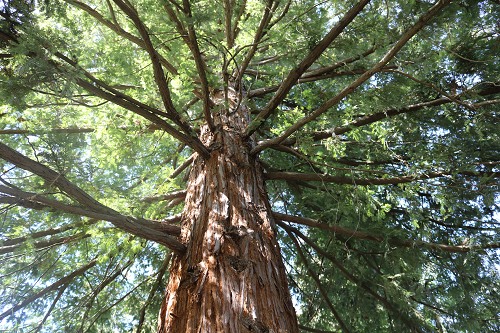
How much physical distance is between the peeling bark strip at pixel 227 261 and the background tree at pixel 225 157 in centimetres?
1

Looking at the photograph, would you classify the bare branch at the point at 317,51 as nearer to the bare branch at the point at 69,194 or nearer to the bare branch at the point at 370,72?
the bare branch at the point at 370,72

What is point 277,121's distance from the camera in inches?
148

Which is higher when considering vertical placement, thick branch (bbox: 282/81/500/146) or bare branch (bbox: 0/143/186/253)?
thick branch (bbox: 282/81/500/146)

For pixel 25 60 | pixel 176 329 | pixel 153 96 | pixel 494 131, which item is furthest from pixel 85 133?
pixel 494 131

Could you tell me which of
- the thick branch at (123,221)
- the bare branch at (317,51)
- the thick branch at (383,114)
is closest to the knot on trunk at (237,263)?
the thick branch at (123,221)

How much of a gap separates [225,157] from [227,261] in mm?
1130

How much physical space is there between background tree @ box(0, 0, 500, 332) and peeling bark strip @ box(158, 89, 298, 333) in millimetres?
13

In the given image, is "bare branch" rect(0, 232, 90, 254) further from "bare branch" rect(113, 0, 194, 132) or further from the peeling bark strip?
"bare branch" rect(113, 0, 194, 132)

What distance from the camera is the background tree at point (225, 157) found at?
1.84 metres

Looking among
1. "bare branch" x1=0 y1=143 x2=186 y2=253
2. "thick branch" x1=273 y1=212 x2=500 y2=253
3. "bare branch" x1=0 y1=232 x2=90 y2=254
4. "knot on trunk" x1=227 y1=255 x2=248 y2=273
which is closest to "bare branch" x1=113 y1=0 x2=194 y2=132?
"bare branch" x1=0 y1=143 x2=186 y2=253

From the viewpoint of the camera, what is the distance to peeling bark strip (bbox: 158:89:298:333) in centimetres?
172

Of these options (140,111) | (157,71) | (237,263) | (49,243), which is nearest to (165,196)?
(49,243)

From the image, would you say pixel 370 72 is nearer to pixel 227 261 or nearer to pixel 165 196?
pixel 227 261

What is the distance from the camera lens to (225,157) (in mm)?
2830
